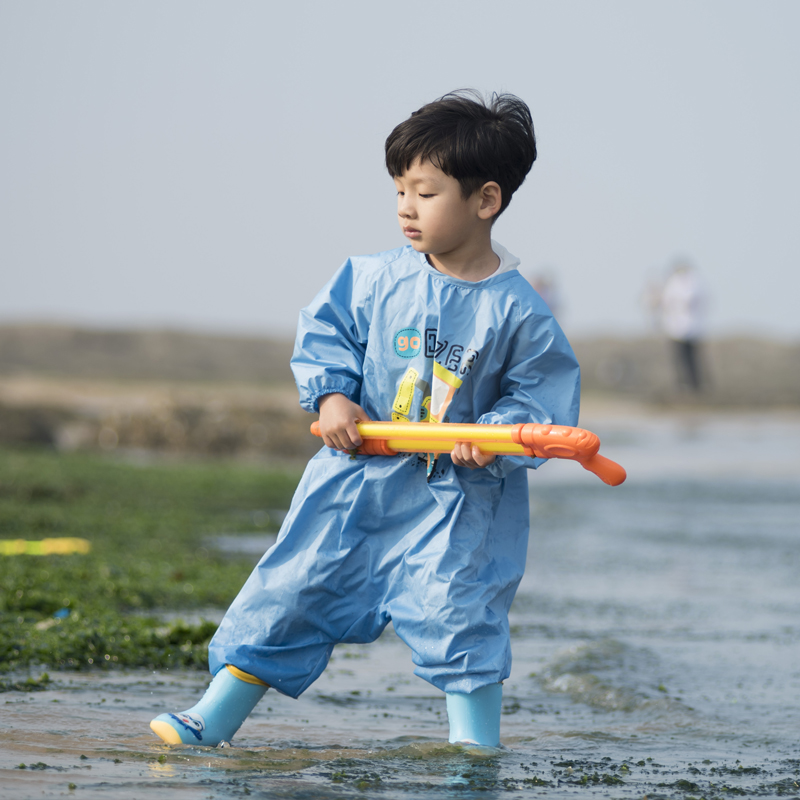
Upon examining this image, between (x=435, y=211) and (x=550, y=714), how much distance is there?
1596 mm

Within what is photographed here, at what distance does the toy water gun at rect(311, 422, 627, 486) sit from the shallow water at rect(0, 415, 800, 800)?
0.71 m

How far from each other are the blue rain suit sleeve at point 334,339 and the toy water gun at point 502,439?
17cm

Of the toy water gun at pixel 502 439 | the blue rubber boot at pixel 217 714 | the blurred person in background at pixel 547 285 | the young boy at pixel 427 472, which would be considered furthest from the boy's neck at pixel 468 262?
the blurred person in background at pixel 547 285

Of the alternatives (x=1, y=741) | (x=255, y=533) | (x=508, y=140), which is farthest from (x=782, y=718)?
(x=255, y=533)

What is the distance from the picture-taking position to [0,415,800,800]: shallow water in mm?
2574

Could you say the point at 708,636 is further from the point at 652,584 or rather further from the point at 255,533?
the point at 255,533

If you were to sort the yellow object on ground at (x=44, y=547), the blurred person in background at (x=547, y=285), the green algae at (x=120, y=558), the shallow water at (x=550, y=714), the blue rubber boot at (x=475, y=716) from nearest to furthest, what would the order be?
the shallow water at (x=550, y=714) → the blue rubber boot at (x=475, y=716) → the green algae at (x=120, y=558) → the yellow object on ground at (x=44, y=547) → the blurred person in background at (x=547, y=285)

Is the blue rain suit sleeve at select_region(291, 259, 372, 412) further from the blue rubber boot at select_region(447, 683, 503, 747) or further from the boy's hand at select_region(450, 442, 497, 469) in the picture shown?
the blue rubber boot at select_region(447, 683, 503, 747)

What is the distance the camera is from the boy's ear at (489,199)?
2.90 metres

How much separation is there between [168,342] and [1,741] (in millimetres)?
22235

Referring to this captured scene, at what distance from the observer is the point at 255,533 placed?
24.2 feet

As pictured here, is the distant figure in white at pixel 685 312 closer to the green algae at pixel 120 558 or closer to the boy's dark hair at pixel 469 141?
the green algae at pixel 120 558

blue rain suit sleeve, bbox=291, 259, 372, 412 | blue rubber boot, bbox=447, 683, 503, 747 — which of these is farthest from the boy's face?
blue rubber boot, bbox=447, 683, 503, 747

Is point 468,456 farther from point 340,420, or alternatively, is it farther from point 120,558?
point 120,558
